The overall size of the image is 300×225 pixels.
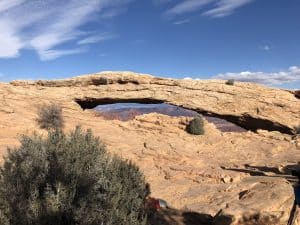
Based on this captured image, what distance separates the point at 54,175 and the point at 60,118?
1426cm

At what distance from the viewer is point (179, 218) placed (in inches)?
338

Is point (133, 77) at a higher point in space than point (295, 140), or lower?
higher

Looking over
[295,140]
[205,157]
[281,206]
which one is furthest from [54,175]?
[295,140]

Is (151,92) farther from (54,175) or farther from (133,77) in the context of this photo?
(54,175)

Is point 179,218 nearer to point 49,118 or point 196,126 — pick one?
point 49,118

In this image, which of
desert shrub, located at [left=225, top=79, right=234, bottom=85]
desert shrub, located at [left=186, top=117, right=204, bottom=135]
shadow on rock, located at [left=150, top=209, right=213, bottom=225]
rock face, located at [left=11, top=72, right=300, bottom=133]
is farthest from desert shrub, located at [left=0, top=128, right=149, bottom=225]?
desert shrub, located at [left=225, top=79, right=234, bottom=85]

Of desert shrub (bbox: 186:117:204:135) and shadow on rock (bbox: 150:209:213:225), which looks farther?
desert shrub (bbox: 186:117:204:135)

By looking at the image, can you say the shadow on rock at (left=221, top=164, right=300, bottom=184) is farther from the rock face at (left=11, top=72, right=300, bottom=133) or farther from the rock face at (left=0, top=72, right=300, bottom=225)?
the rock face at (left=11, top=72, right=300, bottom=133)

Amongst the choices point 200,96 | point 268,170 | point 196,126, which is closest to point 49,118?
point 196,126

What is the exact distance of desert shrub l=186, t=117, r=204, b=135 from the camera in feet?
71.9

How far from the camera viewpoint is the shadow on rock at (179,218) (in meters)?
8.14

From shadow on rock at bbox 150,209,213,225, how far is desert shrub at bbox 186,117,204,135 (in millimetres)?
12665

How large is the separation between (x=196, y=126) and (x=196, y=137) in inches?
40.9

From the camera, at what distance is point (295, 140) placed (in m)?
21.2
